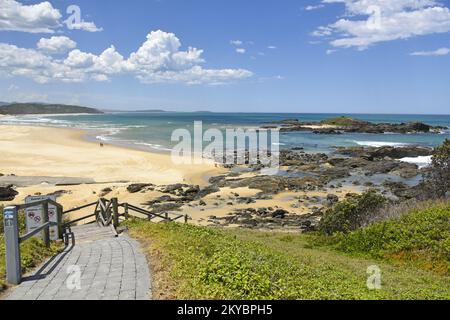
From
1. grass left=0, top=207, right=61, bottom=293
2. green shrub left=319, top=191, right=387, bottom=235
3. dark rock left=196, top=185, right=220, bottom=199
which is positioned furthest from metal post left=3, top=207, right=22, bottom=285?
dark rock left=196, top=185, right=220, bottom=199

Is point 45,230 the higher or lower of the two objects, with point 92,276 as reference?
higher

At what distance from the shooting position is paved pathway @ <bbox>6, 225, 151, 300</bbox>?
23.0ft

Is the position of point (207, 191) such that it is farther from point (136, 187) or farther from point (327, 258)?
point (327, 258)

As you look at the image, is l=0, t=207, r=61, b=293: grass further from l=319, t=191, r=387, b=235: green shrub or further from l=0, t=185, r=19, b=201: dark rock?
l=0, t=185, r=19, b=201: dark rock

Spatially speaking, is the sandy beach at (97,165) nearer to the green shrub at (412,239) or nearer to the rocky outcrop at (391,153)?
the rocky outcrop at (391,153)

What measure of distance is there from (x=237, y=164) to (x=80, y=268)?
3924cm

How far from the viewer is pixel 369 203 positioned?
64.5 feet

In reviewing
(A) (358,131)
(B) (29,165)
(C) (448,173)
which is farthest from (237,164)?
(A) (358,131)

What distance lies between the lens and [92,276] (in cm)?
808

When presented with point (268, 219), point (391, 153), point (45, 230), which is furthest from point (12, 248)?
point (391, 153)

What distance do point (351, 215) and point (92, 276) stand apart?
45.0 ft

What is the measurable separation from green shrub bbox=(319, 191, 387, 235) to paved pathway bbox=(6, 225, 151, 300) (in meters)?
10.8
